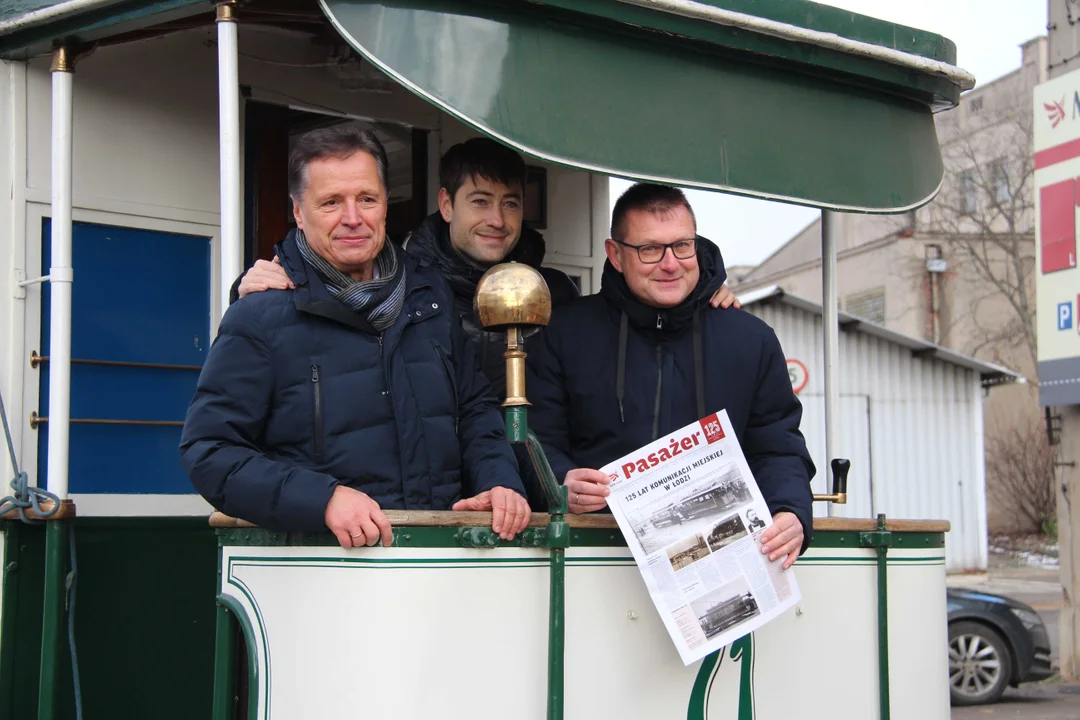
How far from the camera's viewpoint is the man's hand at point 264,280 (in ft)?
10.2

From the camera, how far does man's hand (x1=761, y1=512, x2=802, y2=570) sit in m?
3.30

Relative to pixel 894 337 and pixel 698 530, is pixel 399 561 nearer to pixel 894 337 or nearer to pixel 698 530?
pixel 698 530

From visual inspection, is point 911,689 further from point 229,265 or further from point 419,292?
point 229,265

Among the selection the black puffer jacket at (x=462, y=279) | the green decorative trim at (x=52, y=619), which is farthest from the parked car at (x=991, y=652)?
the green decorative trim at (x=52, y=619)

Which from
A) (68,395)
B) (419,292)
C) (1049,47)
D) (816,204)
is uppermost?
(1049,47)

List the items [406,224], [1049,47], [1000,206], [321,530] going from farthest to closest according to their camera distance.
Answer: [1000,206] → [1049,47] → [406,224] → [321,530]

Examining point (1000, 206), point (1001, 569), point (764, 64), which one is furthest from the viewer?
point (1000, 206)

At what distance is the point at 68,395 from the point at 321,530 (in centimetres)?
132

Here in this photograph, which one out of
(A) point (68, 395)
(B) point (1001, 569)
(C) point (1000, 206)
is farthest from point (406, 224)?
(C) point (1000, 206)

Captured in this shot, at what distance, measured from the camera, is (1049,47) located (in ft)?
Result: 36.9

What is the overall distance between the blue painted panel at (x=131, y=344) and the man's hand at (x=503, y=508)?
1678mm

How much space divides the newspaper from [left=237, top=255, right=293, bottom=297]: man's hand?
914 mm

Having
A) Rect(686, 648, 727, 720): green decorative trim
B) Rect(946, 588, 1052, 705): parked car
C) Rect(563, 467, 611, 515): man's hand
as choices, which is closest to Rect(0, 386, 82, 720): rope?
Rect(563, 467, 611, 515): man's hand

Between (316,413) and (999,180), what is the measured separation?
2661 centimetres
